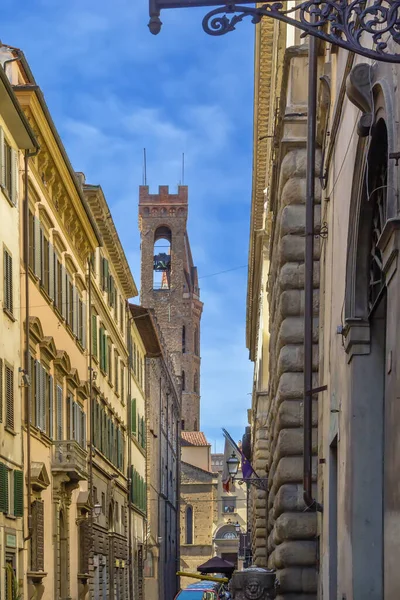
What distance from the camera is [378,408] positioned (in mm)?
10352

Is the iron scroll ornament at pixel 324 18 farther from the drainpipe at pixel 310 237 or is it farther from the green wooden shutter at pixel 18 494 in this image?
the green wooden shutter at pixel 18 494

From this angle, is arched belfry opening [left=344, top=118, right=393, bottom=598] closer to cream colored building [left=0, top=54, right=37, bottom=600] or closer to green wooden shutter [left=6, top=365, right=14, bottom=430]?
cream colored building [left=0, top=54, right=37, bottom=600]

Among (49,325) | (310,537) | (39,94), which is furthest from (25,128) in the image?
(310,537)

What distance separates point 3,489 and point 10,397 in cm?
168

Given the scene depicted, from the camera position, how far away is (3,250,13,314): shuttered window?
22.5m

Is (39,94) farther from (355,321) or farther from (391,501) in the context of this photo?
(391,501)

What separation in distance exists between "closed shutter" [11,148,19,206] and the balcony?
6436mm

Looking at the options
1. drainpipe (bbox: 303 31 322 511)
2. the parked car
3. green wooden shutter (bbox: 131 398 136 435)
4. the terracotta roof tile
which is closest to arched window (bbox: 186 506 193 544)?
the terracotta roof tile

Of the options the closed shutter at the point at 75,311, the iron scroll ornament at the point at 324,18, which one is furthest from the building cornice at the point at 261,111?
the iron scroll ornament at the point at 324,18

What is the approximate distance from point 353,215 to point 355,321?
2.85ft

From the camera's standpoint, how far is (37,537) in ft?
83.9

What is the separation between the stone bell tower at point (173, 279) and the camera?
11569 cm

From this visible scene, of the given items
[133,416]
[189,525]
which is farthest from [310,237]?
[189,525]

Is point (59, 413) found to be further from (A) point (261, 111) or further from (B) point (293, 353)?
(B) point (293, 353)
